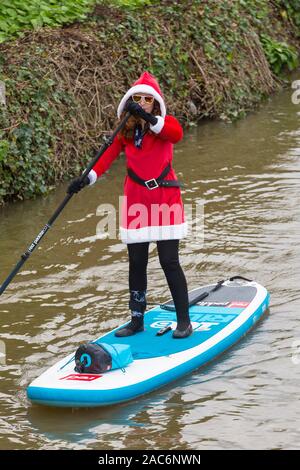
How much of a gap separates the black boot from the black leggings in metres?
0.05

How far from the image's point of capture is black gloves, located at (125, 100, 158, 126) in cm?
717

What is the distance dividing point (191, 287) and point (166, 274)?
1531 mm

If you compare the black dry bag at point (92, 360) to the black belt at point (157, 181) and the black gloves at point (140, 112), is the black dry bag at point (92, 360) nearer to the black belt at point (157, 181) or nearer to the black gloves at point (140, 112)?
the black belt at point (157, 181)

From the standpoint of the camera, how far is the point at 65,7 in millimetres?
13297

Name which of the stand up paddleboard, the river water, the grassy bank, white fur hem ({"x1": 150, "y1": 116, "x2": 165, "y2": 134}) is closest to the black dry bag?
the stand up paddleboard

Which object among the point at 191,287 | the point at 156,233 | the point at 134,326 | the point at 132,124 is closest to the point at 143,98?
the point at 132,124

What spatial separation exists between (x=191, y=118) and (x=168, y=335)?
719cm

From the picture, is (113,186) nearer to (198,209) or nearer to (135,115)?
(198,209)

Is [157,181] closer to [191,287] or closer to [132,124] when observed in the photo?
[132,124]

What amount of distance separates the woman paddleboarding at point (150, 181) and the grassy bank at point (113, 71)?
3.60 m

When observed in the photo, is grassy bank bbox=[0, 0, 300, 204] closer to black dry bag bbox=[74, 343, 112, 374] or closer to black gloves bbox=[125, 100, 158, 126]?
black gloves bbox=[125, 100, 158, 126]

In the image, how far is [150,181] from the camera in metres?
7.35

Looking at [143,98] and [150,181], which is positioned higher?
[143,98]
